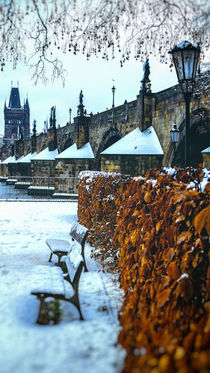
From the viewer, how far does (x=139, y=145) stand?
1590cm

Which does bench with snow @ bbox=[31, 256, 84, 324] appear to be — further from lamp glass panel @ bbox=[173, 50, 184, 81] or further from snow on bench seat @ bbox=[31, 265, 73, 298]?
lamp glass panel @ bbox=[173, 50, 184, 81]

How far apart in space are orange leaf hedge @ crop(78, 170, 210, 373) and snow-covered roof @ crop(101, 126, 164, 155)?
11.2 meters

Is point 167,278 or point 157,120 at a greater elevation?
point 157,120

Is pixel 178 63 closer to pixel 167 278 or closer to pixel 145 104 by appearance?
pixel 167 278

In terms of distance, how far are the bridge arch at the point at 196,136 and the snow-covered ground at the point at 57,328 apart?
854 cm

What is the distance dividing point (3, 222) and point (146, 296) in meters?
7.36

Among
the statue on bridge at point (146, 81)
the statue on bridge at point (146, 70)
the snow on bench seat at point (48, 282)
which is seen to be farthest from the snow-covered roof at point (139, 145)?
the snow on bench seat at point (48, 282)

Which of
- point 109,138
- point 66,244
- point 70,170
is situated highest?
point 109,138

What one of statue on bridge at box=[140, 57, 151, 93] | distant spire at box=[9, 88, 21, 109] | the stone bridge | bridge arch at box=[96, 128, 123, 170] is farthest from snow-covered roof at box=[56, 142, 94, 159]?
distant spire at box=[9, 88, 21, 109]

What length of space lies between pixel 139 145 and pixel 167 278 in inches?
535

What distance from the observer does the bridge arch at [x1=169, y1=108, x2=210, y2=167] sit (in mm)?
12414

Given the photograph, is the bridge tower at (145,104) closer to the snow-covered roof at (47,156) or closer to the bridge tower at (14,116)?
the snow-covered roof at (47,156)

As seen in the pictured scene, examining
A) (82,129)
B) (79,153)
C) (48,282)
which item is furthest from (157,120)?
(48,282)

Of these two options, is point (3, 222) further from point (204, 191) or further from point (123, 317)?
point (204, 191)
